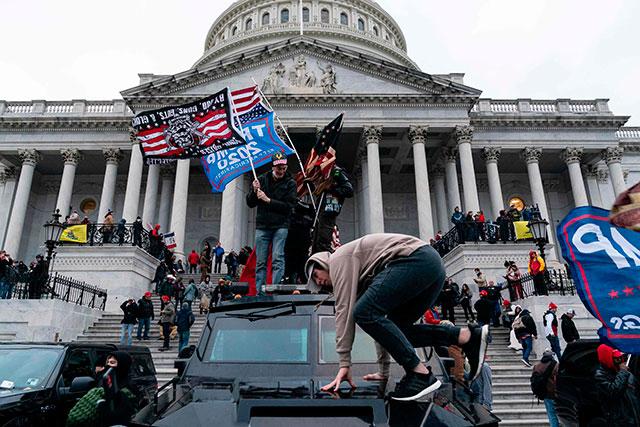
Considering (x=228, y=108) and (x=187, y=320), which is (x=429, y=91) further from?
(x=187, y=320)

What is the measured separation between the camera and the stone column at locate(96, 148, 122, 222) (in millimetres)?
31312

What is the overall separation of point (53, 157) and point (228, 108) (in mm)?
29779

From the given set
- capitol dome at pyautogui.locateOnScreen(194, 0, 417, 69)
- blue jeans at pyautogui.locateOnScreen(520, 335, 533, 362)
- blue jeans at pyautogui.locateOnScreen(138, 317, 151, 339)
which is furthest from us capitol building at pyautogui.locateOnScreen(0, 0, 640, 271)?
capitol dome at pyautogui.locateOnScreen(194, 0, 417, 69)

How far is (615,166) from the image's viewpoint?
33.2 m

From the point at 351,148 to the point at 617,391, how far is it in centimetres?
3183

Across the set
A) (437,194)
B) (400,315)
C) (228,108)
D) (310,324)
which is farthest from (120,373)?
(437,194)

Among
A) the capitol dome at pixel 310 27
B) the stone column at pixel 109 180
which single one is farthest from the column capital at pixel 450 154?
the stone column at pixel 109 180

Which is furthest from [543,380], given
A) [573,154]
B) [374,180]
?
[573,154]

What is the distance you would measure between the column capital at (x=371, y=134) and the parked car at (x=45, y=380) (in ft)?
84.7

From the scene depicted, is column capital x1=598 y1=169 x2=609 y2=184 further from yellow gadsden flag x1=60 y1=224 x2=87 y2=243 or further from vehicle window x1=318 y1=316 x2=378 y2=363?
vehicle window x1=318 y1=316 x2=378 y2=363

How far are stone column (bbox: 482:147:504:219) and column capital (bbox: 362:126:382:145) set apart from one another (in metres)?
8.95

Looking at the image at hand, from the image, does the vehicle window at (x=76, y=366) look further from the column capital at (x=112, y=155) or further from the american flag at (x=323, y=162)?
the column capital at (x=112, y=155)

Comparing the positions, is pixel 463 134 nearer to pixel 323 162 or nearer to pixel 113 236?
pixel 113 236

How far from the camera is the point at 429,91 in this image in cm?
3178
